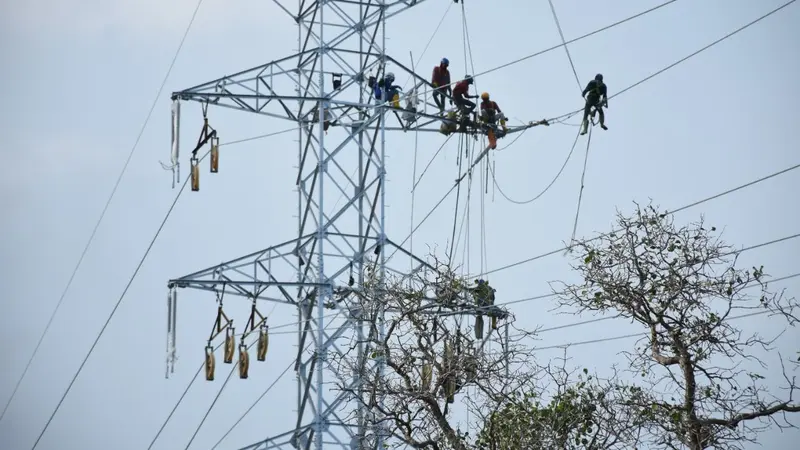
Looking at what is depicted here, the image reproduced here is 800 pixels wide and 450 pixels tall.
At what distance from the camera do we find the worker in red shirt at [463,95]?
34.2 metres

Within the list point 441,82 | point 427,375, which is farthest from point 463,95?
point 427,375

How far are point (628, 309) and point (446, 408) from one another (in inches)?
129

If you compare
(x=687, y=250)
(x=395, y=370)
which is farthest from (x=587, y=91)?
(x=395, y=370)

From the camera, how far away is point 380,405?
3047 cm

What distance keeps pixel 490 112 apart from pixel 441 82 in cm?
104

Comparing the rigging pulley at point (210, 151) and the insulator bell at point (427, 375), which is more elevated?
the rigging pulley at point (210, 151)

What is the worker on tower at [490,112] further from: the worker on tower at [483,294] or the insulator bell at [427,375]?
the insulator bell at [427,375]

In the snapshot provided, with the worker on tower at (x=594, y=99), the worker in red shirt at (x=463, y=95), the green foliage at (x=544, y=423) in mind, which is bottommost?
the green foliage at (x=544, y=423)

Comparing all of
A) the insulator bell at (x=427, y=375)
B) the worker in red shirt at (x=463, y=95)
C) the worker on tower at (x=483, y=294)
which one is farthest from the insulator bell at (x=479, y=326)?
the worker in red shirt at (x=463, y=95)

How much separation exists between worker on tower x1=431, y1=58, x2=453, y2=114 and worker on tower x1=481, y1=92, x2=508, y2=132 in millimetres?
598

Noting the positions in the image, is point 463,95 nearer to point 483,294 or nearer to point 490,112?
point 490,112

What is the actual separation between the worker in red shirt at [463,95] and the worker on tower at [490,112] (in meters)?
0.27

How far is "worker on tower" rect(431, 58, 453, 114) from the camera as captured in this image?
34.5 meters

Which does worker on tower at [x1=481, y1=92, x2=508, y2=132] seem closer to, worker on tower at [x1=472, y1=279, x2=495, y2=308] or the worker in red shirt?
the worker in red shirt
